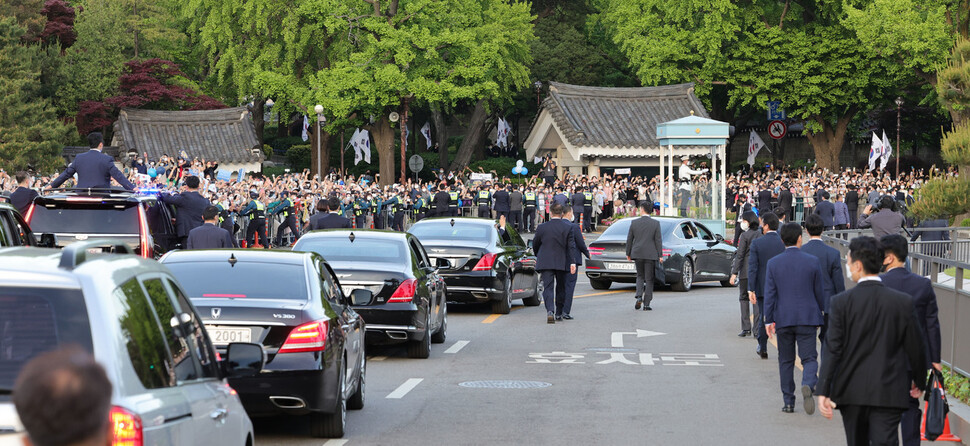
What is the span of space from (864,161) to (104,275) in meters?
68.3

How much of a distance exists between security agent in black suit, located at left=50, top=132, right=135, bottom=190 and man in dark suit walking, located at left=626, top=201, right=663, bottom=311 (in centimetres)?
869

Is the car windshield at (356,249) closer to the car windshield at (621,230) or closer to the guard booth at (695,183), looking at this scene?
the car windshield at (621,230)

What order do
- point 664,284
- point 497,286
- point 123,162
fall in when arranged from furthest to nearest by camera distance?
point 123,162
point 664,284
point 497,286

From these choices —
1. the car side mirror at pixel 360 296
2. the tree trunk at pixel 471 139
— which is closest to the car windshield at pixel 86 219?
the car side mirror at pixel 360 296

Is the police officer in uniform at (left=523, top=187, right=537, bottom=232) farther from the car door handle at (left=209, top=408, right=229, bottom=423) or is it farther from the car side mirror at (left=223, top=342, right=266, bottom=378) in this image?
the car door handle at (left=209, top=408, right=229, bottom=423)

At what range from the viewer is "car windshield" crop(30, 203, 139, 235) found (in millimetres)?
14383

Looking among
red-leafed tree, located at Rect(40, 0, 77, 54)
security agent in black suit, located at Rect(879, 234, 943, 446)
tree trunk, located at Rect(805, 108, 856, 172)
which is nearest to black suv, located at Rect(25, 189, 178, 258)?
security agent in black suit, located at Rect(879, 234, 943, 446)

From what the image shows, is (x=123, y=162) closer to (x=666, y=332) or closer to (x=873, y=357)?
(x=666, y=332)

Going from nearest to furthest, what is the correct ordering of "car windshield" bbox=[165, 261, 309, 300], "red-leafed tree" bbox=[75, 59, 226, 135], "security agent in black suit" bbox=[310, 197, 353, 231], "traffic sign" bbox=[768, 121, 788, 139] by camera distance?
"car windshield" bbox=[165, 261, 309, 300], "security agent in black suit" bbox=[310, 197, 353, 231], "red-leafed tree" bbox=[75, 59, 226, 135], "traffic sign" bbox=[768, 121, 788, 139]

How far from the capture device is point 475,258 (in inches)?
779

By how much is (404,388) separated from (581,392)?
168cm

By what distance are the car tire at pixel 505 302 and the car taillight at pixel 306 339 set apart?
10.6 meters

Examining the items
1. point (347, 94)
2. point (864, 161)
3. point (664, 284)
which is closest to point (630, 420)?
point (664, 284)

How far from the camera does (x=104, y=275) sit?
4.79 meters
